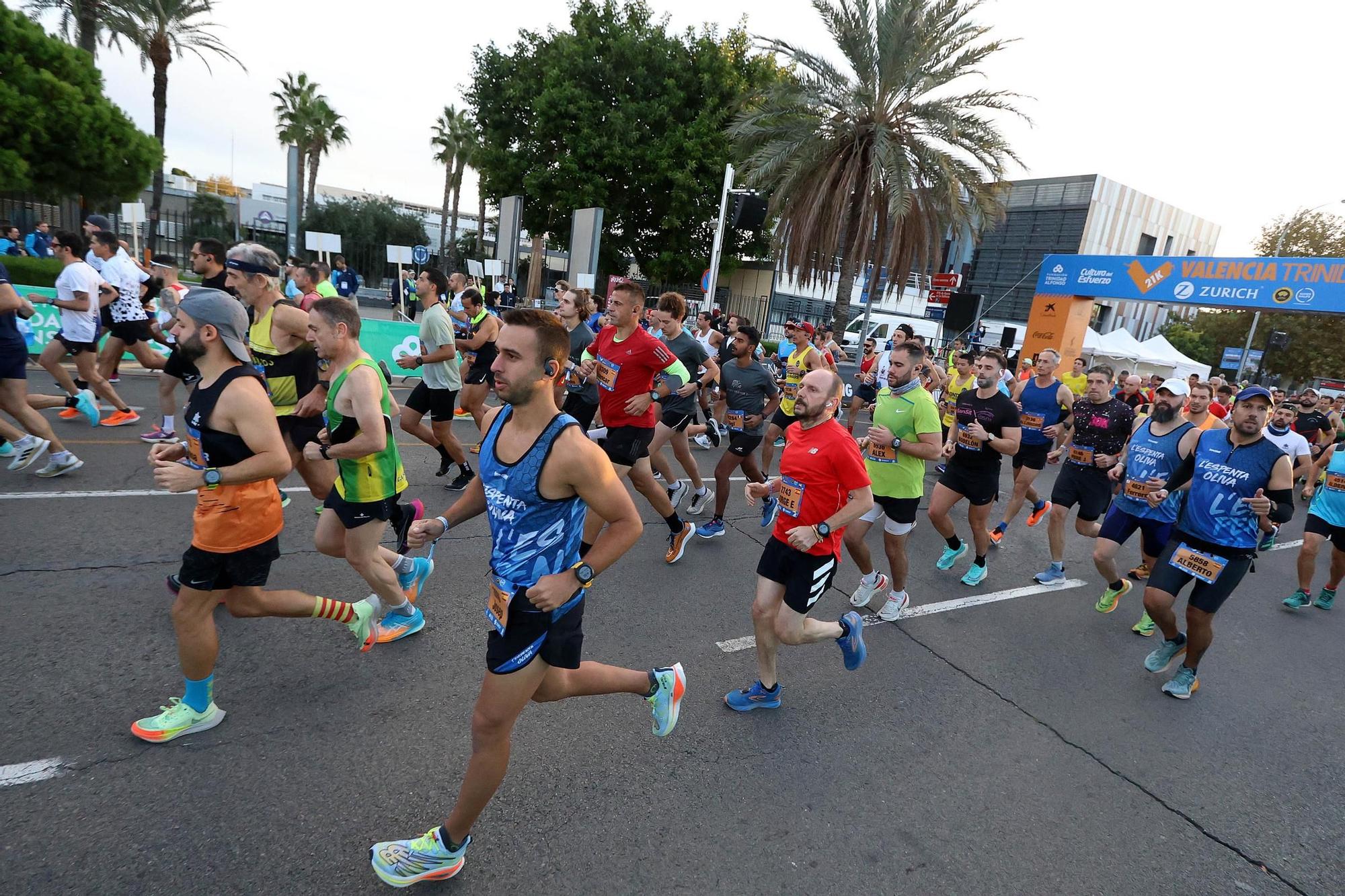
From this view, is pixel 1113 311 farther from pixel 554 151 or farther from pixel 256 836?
pixel 256 836

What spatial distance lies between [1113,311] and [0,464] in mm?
48341

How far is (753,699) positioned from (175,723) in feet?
8.86

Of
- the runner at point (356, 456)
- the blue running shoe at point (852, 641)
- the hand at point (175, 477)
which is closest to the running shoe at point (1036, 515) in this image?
the blue running shoe at point (852, 641)

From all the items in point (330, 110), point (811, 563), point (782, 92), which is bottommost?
point (811, 563)

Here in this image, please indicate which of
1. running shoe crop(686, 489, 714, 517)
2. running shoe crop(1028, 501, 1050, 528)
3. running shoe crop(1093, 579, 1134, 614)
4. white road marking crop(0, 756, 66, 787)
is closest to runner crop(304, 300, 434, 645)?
white road marking crop(0, 756, 66, 787)

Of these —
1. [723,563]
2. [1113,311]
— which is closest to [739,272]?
[1113,311]

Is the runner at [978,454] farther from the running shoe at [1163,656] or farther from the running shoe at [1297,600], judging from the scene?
the running shoe at [1297,600]

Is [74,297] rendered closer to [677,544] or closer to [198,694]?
[198,694]

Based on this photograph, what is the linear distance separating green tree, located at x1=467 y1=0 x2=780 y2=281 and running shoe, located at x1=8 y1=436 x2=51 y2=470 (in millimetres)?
21780

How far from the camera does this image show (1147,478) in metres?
5.42

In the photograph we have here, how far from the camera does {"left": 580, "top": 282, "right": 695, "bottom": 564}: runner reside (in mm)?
5629

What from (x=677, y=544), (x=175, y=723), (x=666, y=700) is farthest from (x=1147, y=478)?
(x=175, y=723)

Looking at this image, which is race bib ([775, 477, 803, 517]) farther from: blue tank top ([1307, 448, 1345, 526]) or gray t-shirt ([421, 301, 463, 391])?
blue tank top ([1307, 448, 1345, 526])

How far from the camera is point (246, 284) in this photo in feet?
16.9
